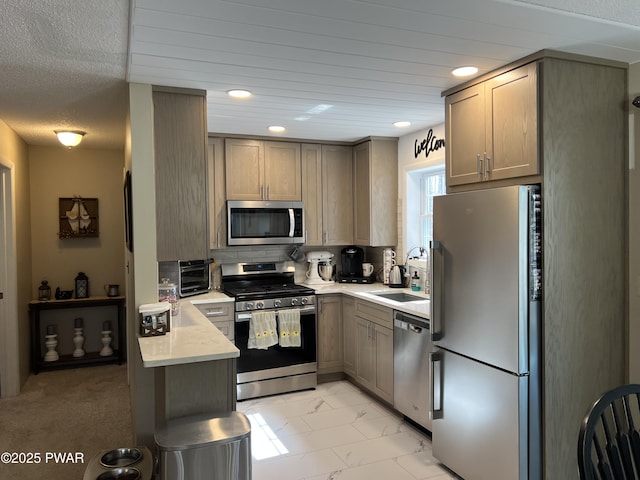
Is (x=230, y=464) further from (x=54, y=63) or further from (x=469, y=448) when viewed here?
(x=54, y=63)

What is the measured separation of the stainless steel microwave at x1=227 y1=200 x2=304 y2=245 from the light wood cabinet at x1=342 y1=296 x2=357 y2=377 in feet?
2.62

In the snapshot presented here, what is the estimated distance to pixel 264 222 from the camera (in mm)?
4613

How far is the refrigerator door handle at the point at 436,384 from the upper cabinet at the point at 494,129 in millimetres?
1082

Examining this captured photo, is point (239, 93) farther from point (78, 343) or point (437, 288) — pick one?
point (78, 343)

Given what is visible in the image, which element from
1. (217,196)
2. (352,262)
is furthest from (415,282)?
(217,196)

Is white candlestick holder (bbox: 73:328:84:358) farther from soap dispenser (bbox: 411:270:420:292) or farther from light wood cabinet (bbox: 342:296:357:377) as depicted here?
soap dispenser (bbox: 411:270:420:292)

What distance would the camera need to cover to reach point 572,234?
2461mm

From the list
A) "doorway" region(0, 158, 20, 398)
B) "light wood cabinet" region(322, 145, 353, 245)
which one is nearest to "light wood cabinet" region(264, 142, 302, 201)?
"light wood cabinet" region(322, 145, 353, 245)

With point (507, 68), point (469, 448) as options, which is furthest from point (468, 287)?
point (507, 68)

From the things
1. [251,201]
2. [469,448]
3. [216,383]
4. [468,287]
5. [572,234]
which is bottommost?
[469,448]

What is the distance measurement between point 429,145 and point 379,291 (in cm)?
136

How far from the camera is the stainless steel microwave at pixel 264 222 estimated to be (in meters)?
4.49

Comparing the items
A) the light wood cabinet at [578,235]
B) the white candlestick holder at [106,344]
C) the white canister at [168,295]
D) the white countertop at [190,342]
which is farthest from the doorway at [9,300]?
the light wood cabinet at [578,235]

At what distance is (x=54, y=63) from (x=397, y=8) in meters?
1.80
